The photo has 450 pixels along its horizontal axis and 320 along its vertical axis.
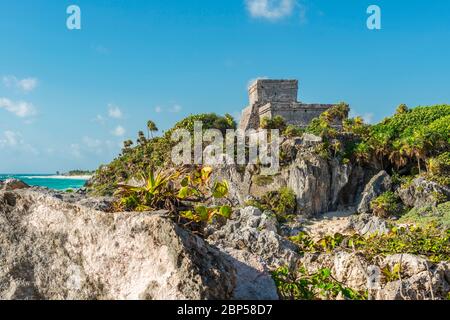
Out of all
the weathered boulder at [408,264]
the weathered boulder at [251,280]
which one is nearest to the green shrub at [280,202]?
the weathered boulder at [408,264]

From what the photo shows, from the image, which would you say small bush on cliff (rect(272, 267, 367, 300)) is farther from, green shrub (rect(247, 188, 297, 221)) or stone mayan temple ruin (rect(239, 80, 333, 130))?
stone mayan temple ruin (rect(239, 80, 333, 130))

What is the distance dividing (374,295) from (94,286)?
2.91 m

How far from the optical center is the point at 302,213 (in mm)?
31391

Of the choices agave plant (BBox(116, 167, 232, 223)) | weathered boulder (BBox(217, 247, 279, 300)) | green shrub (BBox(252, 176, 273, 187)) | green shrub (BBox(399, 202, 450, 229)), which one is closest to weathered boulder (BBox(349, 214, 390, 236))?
green shrub (BBox(399, 202, 450, 229))

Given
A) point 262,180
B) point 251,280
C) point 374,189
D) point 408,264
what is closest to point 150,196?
point 251,280

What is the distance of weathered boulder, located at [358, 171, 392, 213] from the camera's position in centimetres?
3145

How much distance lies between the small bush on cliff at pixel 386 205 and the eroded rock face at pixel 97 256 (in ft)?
95.5

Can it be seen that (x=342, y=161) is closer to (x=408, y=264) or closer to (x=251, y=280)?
(x=408, y=264)

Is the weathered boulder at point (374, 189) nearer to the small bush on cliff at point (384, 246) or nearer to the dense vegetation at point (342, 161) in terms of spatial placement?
the dense vegetation at point (342, 161)

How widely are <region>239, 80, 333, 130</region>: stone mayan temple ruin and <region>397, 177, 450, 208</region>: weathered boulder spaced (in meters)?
13.6

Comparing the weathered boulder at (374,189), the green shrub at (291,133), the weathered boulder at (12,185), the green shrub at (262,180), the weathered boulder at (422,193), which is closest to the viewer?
the weathered boulder at (12,185)

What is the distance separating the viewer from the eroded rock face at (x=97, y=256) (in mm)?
2473
